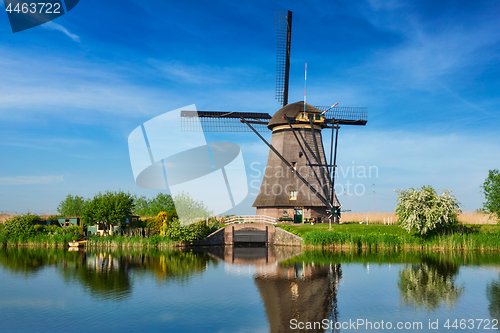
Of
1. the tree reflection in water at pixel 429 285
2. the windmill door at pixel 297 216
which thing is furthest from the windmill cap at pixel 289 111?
the tree reflection in water at pixel 429 285

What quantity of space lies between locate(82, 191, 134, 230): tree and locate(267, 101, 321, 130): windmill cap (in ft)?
59.2

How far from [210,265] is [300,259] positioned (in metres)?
5.94

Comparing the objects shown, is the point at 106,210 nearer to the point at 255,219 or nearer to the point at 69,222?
the point at 69,222

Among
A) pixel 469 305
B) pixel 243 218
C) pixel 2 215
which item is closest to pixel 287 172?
pixel 243 218

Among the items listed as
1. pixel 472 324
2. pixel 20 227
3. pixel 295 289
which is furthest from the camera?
pixel 20 227

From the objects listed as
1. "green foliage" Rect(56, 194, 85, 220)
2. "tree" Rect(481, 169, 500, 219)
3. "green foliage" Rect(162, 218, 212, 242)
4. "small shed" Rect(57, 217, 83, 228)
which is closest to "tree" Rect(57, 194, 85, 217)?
"green foliage" Rect(56, 194, 85, 220)

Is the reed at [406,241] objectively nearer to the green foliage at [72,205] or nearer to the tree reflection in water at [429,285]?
the tree reflection in water at [429,285]

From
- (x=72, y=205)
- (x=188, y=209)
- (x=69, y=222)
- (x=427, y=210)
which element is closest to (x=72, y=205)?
(x=72, y=205)

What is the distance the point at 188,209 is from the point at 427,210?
68.4ft

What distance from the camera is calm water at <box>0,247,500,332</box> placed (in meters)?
11.7

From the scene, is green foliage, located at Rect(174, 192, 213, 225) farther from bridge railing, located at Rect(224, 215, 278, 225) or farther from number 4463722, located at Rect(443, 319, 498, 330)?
number 4463722, located at Rect(443, 319, 498, 330)

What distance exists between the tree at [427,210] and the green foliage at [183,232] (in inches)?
696

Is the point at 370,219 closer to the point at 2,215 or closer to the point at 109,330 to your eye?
the point at 109,330

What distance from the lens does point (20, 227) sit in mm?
39531
